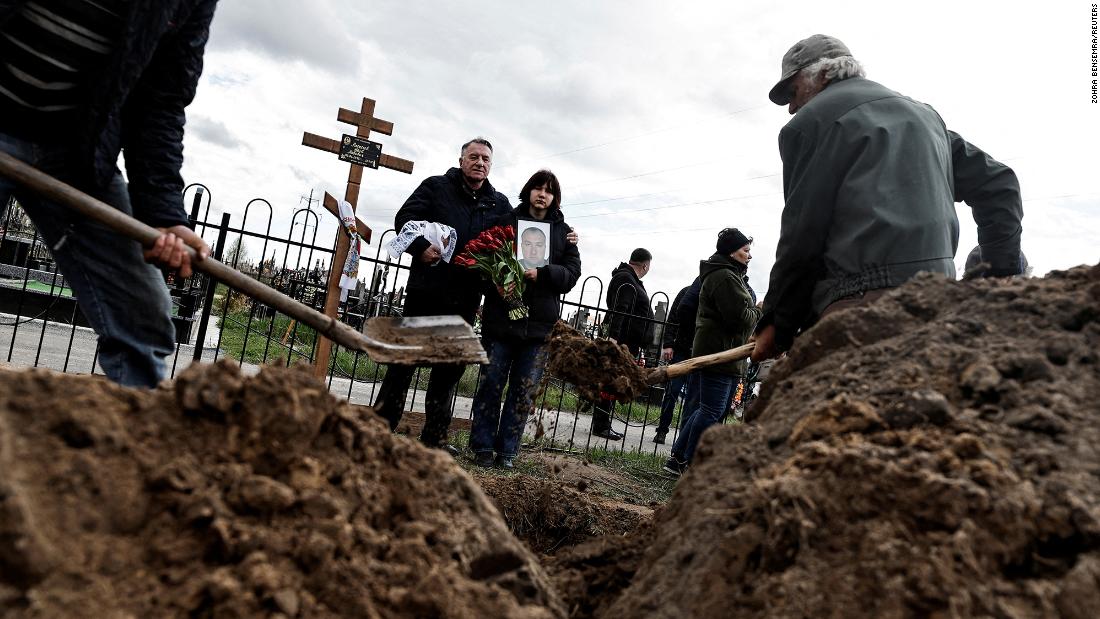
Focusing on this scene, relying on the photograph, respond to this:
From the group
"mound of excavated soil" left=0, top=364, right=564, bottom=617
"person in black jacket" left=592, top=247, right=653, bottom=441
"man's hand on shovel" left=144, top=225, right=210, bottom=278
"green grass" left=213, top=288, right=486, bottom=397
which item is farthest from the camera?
"green grass" left=213, top=288, right=486, bottom=397

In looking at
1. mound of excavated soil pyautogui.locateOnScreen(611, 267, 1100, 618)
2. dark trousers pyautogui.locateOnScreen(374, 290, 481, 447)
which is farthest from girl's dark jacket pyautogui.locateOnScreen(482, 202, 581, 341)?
mound of excavated soil pyautogui.locateOnScreen(611, 267, 1100, 618)

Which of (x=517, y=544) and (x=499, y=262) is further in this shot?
(x=499, y=262)

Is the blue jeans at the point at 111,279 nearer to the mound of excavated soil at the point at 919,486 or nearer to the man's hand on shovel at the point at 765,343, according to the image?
the mound of excavated soil at the point at 919,486

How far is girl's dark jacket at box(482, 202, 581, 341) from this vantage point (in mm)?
4824

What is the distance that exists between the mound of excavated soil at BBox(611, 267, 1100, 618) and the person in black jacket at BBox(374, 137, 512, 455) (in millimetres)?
2940

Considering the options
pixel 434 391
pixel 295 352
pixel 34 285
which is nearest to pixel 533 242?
pixel 434 391

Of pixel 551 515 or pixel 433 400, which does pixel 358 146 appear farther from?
pixel 551 515

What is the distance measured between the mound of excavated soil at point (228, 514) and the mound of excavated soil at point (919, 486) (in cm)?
45

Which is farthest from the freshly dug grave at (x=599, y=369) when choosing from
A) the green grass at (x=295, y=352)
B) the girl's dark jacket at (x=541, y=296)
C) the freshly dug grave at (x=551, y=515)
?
the green grass at (x=295, y=352)

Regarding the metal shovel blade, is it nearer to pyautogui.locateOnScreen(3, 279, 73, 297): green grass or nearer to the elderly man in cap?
the elderly man in cap

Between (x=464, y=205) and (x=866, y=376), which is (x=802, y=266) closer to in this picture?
(x=866, y=376)

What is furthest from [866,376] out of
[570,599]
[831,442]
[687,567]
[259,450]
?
[259,450]

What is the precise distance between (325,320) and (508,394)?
257 cm

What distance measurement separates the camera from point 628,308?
720 cm
